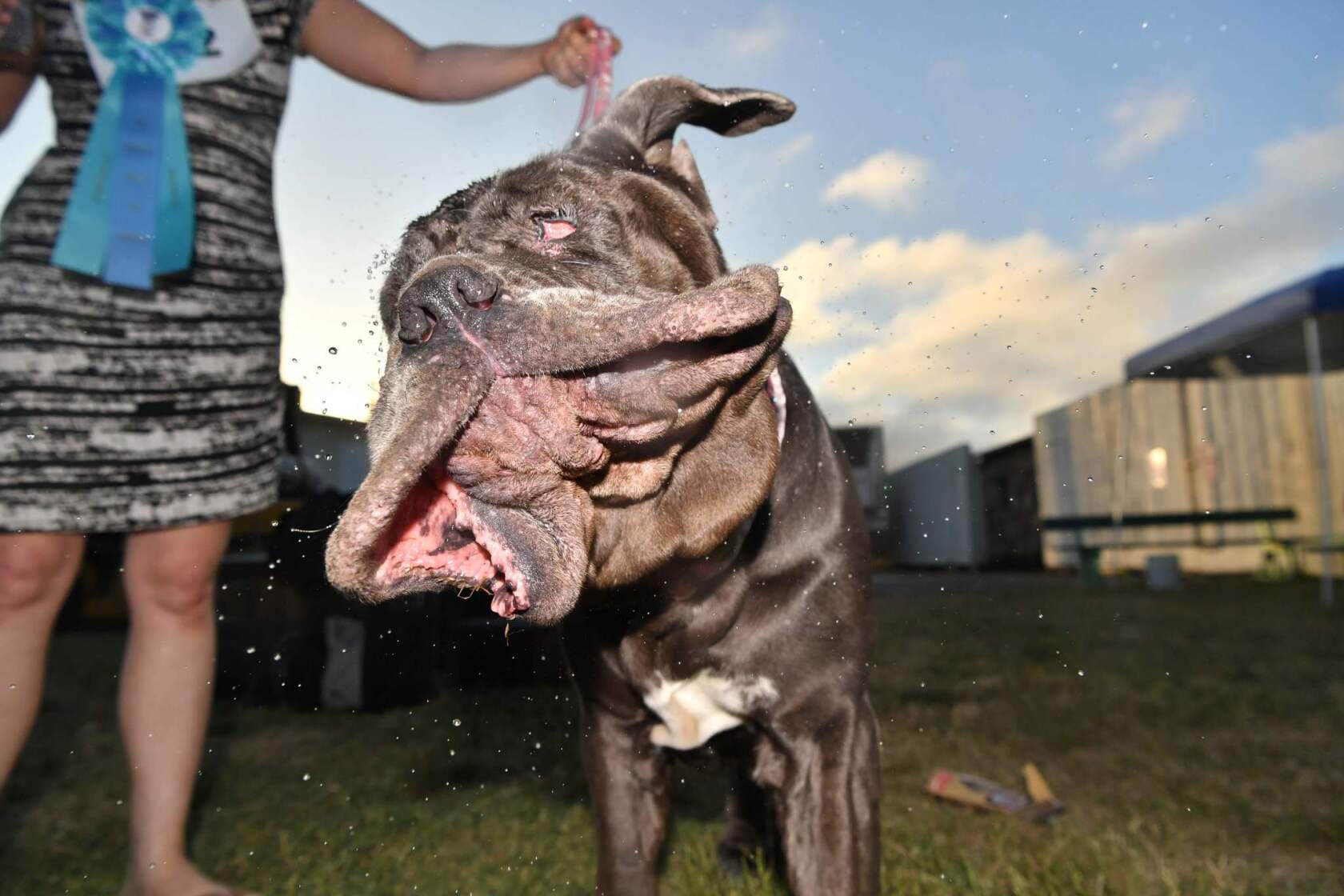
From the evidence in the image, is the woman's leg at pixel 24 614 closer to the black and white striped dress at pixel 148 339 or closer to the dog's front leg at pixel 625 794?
the black and white striped dress at pixel 148 339

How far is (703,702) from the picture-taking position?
1.82 metres

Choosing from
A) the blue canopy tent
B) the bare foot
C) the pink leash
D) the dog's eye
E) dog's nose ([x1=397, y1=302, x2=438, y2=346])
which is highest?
the blue canopy tent

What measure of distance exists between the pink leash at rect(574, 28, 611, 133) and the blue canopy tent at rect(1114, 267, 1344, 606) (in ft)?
18.7

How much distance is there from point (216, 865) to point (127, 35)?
6.34 ft

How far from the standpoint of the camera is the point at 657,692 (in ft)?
5.93

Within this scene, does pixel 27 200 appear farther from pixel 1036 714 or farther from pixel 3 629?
pixel 1036 714

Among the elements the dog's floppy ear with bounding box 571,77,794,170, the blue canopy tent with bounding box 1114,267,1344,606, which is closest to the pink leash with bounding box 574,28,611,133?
the dog's floppy ear with bounding box 571,77,794,170

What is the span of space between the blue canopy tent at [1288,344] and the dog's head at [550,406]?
20.1ft

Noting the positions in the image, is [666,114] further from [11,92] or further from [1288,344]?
[1288,344]

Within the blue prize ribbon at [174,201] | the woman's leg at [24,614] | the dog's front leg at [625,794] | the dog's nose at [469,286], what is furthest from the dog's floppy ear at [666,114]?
the woman's leg at [24,614]

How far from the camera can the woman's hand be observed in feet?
6.28

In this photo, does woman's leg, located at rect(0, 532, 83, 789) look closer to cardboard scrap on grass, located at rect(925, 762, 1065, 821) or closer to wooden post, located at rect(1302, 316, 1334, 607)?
cardboard scrap on grass, located at rect(925, 762, 1065, 821)

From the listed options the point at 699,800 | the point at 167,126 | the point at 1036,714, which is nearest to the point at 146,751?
the point at 167,126

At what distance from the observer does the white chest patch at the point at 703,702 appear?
177cm
